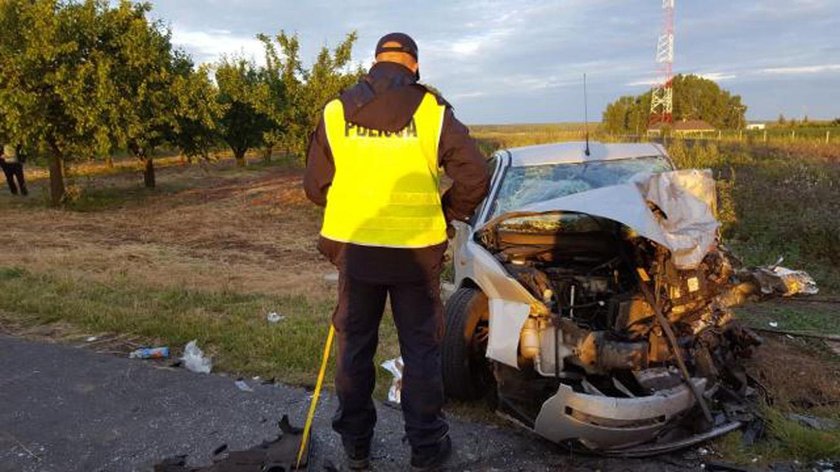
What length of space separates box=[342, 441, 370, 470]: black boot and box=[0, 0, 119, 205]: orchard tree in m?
15.0

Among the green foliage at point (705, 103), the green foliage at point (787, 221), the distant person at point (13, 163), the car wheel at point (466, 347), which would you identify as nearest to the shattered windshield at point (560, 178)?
the car wheel at point (466, 347)

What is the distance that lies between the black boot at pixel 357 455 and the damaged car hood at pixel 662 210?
5.20 feet

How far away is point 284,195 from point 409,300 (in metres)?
18.3

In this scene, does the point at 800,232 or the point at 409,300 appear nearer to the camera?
the point at 409,300

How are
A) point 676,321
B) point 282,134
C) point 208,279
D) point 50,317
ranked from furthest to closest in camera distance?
point 282,134 → point 208,279 → point 50,317 → point 676,321

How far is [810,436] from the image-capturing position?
3707mm

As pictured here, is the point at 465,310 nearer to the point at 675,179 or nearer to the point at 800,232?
the point at 675,179

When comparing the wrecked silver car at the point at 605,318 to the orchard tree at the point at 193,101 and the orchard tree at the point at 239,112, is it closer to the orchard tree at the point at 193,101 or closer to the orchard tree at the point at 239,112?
the orchard tree at the point at 193,101

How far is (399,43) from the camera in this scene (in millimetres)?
3244

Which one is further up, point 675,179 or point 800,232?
point 675,179

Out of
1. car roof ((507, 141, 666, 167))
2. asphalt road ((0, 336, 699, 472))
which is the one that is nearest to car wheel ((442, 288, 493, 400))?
asphalt road ((0, 336, 699, 472))

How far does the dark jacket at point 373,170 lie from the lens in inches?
124

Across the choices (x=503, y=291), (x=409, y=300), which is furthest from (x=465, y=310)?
(x=409, y=300)

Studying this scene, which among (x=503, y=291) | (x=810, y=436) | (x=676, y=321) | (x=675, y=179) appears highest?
(x=675, y=179)
